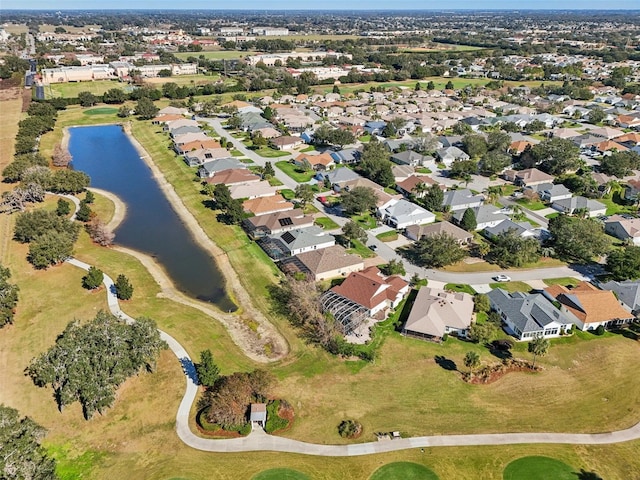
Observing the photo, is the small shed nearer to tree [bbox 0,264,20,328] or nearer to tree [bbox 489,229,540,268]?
tree [bbox 0,264,20,328]

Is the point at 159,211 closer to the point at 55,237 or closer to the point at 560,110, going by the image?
the point at 55,237

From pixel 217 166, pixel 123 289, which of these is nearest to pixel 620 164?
pixel 217 166

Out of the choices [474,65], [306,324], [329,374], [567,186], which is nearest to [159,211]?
[306,324]

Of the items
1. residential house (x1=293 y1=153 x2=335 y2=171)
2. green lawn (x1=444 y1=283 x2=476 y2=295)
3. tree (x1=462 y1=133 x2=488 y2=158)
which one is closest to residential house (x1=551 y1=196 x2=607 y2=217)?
tree (x1=462 y1=133 x2=488 y2=158)

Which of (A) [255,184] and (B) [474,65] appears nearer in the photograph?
(A) [255,184]

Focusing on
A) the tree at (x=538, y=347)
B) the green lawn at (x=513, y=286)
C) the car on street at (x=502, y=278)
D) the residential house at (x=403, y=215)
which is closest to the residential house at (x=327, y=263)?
the residential house at (x=403, y=215)

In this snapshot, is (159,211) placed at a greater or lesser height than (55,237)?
lesser

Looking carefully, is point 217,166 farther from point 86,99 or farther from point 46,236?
point 86,99
